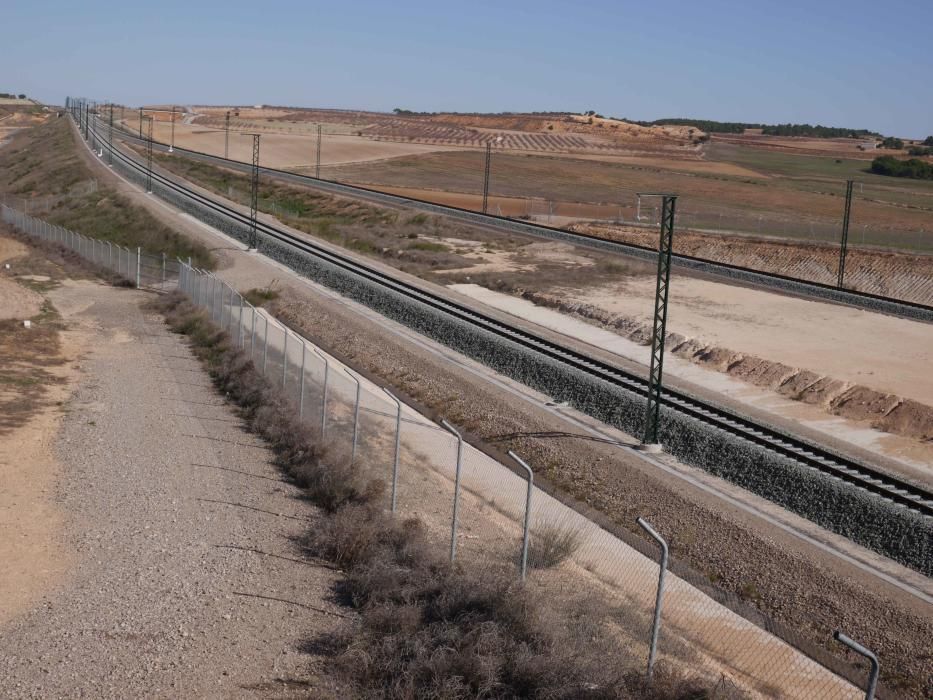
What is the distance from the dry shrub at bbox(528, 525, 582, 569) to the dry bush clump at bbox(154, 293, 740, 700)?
0.15m

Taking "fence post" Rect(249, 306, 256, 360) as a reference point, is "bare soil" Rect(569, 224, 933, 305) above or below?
above

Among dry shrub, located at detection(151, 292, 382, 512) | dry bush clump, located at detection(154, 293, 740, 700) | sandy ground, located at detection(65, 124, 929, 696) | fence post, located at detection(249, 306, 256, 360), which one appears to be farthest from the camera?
fence post, located at detection(249, 306, 256, 360)

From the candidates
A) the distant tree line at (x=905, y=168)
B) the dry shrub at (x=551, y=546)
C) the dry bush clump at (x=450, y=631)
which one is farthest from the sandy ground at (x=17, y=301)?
the distant tree line at (x=905, y=168)

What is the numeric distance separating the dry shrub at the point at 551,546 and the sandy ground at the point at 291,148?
134 m

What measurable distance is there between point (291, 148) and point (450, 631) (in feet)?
540

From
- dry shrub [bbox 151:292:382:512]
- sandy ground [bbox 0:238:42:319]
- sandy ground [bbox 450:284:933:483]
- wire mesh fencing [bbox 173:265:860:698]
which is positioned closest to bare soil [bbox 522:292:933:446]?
sandy ground [bbox 450:284:933:483]

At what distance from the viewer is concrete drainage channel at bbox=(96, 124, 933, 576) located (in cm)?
2158

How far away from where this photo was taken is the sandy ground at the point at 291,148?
15888cm

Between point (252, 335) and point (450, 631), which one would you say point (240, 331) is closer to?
point (252, 335)

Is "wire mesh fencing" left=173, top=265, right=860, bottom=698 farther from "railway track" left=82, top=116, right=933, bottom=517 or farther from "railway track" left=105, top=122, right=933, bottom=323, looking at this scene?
"railway track" left=105, top=122, right=933, bottom=323

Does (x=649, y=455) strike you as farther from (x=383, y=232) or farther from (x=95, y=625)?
(x=383, y=232)

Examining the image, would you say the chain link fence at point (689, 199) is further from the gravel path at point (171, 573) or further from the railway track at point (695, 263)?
the gravel path at point (171, 573)

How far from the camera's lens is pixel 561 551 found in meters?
17.9

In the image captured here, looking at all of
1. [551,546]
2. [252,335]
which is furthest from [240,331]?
[551,546]
